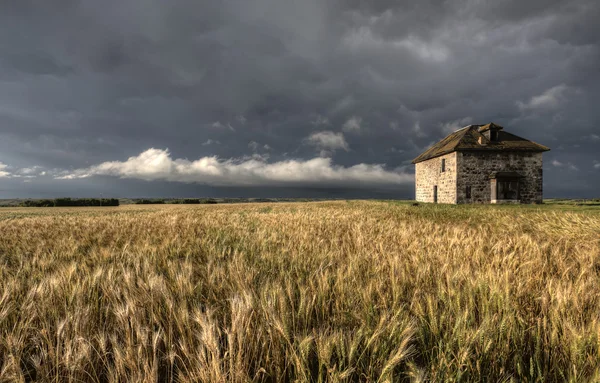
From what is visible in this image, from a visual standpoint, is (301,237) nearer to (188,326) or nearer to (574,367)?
(188,326)

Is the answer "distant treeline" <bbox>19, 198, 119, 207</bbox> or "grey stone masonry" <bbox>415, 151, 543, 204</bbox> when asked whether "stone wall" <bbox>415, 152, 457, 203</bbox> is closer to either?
"grey stone masonry" <bbox>415, 151, 543, 204</bbox>

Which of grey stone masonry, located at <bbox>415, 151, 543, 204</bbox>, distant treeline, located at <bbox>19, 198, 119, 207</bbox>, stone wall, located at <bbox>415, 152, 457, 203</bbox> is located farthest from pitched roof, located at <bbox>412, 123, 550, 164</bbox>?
distant treeline, located at <bbox>19, 198, 119, 207</bbox>

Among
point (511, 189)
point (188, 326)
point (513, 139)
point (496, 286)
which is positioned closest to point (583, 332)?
point (496, 286)

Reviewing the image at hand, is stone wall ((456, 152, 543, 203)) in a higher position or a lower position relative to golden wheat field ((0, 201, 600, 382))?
higher

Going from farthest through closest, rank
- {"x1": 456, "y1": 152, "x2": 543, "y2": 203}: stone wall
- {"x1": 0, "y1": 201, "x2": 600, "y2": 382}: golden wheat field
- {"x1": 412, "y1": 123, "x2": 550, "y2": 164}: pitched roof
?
1. {"x1": 412, "y1": 123, "x2": 550, "y2": 164}: pitched roof
2. {"x1": 456, "y1": 152, "x2": 543, "y2": 203}: stone wall
3. {"x1": 0, "y1": 201, "x2": 600, "y2": 382}: golden wheat field

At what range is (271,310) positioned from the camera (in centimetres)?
141

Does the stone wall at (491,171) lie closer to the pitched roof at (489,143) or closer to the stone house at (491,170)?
the stone house at (491,170)

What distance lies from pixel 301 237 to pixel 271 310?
312 cm

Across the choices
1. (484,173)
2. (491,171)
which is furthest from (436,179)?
(491,171)

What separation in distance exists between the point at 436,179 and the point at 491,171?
6.00m

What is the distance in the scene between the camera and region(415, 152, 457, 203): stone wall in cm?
3169

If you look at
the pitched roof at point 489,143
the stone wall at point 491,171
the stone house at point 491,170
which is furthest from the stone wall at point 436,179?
the pitched roof at point 489,143

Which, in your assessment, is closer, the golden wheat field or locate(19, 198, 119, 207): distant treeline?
the golden wheat field

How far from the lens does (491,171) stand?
103 ft
